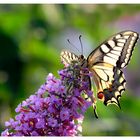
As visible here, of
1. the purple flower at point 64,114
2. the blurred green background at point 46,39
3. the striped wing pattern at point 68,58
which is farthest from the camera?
the blurred green background at point 46,39

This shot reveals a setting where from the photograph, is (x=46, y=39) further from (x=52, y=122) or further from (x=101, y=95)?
(x=52, y=122)

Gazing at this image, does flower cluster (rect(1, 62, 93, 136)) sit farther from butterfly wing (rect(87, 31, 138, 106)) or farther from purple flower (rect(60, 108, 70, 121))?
butterfly wing (rect(87, 31, 138, 106))

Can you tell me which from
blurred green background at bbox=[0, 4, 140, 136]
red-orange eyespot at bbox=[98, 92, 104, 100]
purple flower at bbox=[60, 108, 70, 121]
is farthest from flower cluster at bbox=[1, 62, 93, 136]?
blurred green background at bbox=[0, 4, 140, 136]

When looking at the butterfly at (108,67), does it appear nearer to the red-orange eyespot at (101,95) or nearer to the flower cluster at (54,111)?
the red-orange eyespot at (101,95)

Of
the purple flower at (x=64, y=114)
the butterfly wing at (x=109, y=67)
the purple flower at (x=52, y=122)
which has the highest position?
the butterfly wing at (x=109, y=67)

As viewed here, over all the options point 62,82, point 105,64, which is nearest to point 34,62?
point 105,64

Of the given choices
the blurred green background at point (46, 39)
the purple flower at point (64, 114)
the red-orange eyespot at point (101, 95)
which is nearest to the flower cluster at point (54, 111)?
the purple flower at point (64, 114)
